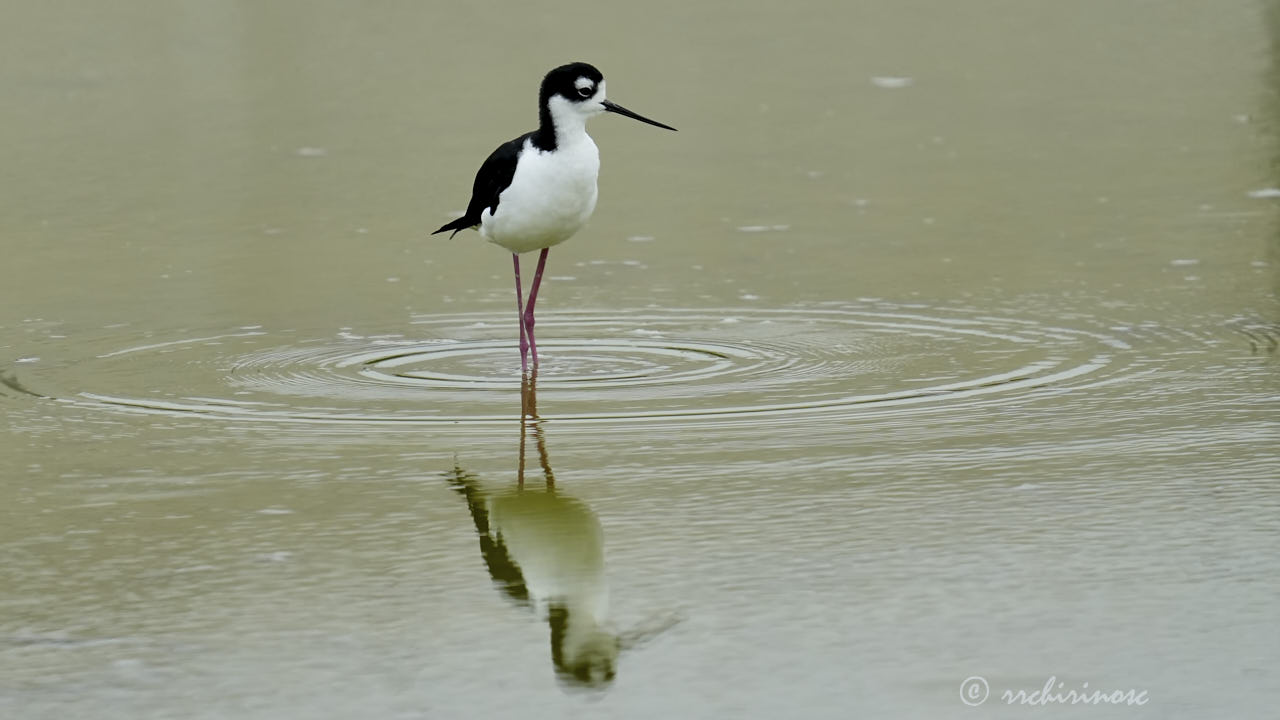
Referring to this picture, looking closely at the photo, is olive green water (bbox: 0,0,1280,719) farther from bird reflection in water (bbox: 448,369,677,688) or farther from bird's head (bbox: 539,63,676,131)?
bird's head (bbox: 539,63,676,131)

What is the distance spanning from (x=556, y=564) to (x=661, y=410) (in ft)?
5.43

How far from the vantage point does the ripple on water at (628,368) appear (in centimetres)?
606

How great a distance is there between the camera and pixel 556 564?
4.34 m

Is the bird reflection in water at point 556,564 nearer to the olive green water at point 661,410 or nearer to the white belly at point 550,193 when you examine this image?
the olive green water at point 661,410

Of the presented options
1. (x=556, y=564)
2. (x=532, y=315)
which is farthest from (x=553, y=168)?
(x=556, y=564)

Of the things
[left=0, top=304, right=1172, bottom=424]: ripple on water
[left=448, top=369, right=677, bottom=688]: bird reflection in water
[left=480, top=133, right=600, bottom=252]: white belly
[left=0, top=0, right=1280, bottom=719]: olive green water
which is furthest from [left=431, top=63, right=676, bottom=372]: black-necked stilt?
[left=448, top=369, right=677, bottom=688]: bird reflection in water

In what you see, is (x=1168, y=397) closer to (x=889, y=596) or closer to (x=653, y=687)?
(x=889, y=596)

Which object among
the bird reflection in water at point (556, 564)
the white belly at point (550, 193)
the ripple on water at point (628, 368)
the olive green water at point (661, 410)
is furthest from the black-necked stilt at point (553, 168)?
the bird reflection in water at point (556, 564)

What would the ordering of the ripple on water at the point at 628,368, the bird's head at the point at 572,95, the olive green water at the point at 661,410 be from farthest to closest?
the bird's head at the point at 572,95 < the ripple on water at the point at 628,368 < the olive green water at the point at 661,410

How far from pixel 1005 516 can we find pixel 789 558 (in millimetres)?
616

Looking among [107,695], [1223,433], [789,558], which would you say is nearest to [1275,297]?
[1223,433]

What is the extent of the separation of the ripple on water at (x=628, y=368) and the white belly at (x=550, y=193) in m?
0.46

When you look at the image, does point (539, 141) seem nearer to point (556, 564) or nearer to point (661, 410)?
point (661, 410)

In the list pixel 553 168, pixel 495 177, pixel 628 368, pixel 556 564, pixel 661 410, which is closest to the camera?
pixel 556 564
